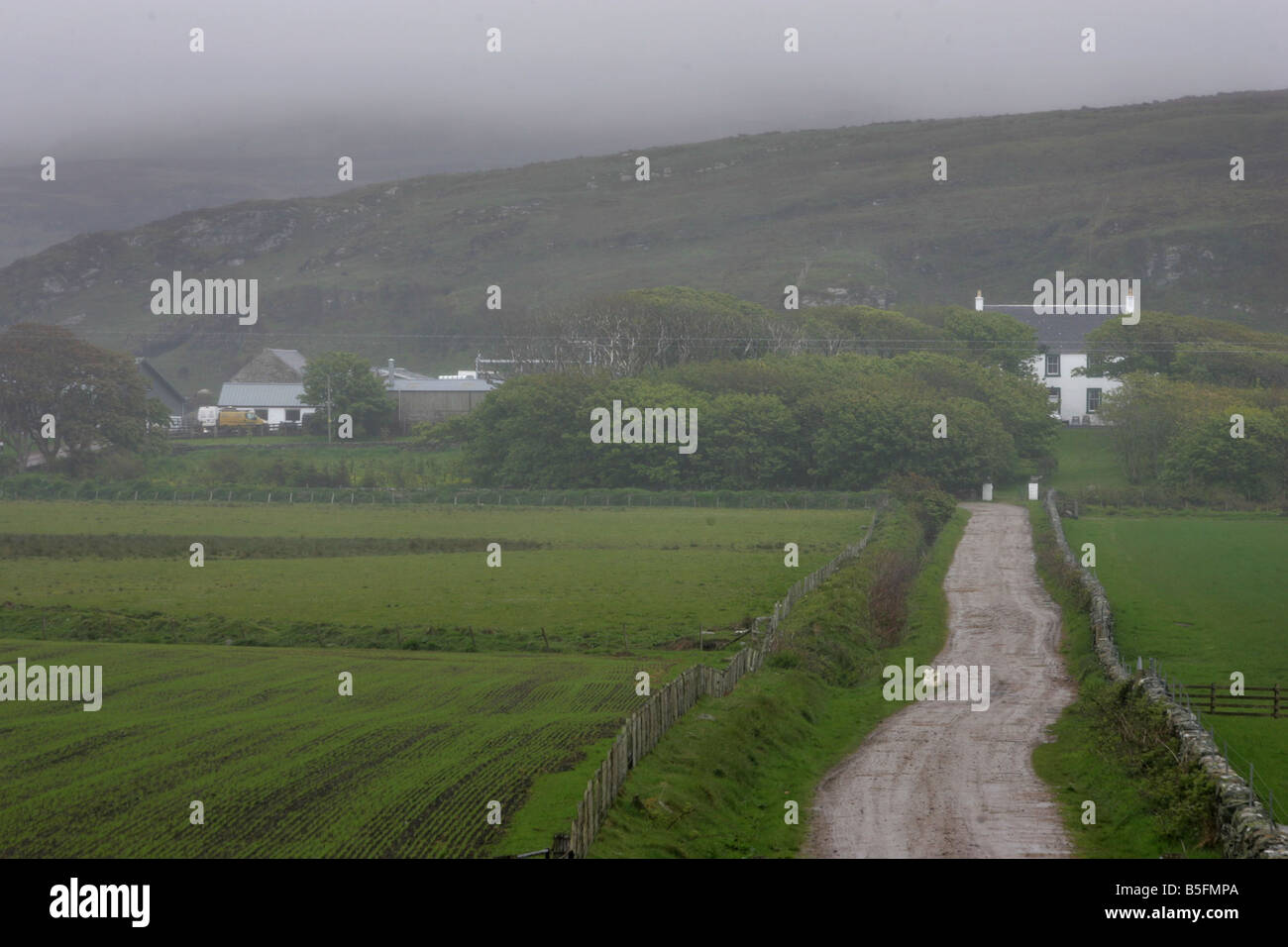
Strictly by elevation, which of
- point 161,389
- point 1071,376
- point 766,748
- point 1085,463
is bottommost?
point 766,748

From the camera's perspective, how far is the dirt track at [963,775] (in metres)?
21.1

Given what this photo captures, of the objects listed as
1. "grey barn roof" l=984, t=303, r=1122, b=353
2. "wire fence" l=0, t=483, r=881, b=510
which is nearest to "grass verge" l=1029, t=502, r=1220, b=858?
Answer: "wire fence" l=0, t=483, r=881, b=510

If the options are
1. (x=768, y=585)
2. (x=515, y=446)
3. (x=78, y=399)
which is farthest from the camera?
(x=78, y=399)

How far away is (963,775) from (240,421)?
136m

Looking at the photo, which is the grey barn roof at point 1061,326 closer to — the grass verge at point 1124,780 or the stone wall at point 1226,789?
the grass verge at point 1124,780

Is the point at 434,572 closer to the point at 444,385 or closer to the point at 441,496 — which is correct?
the point at 441,496

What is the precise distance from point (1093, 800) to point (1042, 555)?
40953 millimetres

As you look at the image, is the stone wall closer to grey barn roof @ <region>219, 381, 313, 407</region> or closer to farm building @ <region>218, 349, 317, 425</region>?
farm building @ <region>218, 349, 317, 425</region>

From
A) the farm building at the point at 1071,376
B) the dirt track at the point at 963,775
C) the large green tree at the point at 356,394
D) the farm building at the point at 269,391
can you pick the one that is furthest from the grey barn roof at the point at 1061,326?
the dirt track at the point at 963,775

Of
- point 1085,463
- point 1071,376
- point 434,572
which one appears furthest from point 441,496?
point 1071,376

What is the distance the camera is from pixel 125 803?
849 inches

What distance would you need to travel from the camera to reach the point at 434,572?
194 ft
